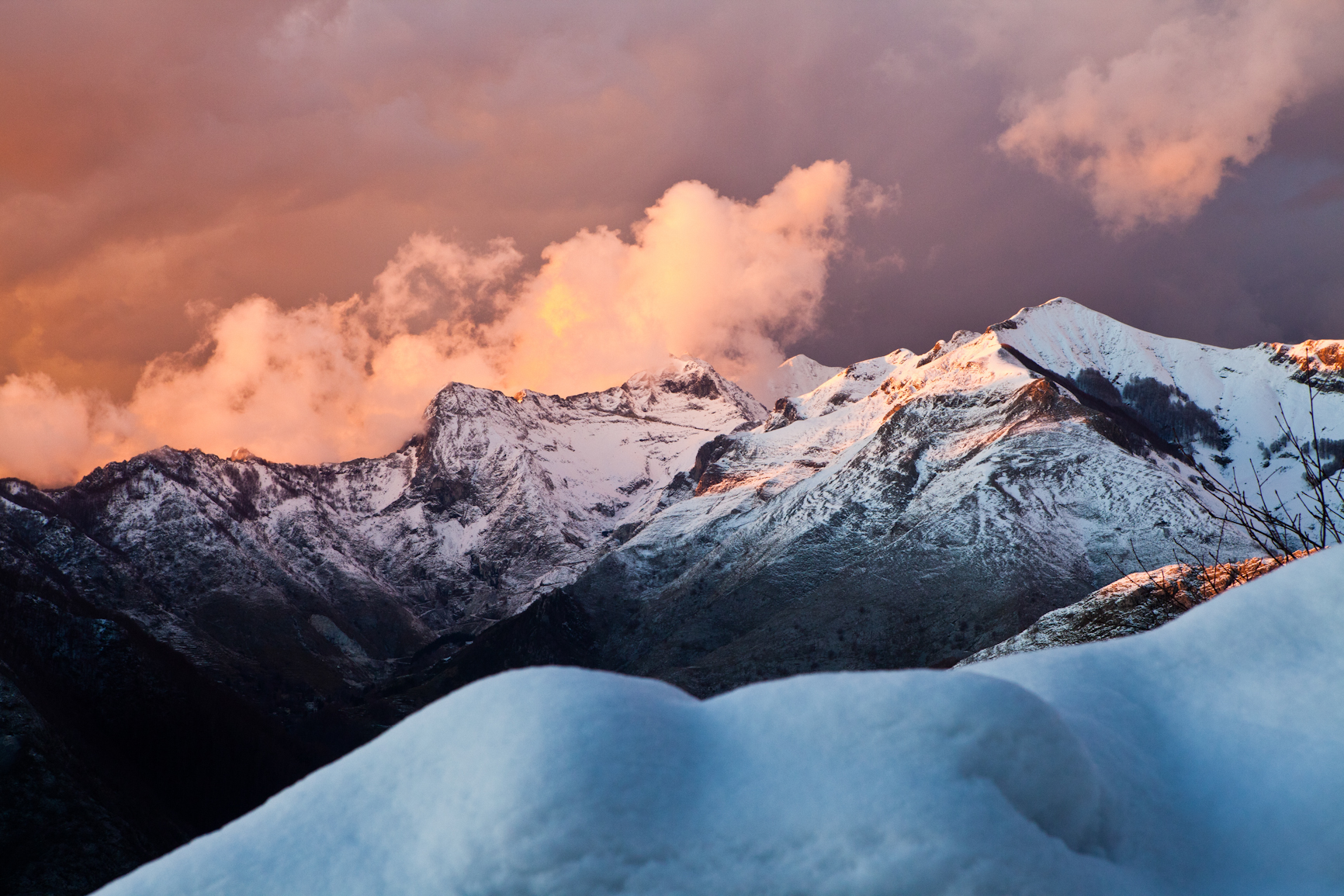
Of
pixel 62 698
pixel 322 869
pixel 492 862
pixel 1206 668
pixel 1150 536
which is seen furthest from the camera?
pixel 1150 536

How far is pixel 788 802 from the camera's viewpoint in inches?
325

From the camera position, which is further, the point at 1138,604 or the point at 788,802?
the point at 1138,604

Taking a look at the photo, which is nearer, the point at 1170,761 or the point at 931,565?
the point at 1170,761

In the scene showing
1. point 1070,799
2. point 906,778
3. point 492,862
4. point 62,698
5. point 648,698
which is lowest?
point 1070,799

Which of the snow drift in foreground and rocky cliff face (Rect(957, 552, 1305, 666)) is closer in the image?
the snow drift in foreground

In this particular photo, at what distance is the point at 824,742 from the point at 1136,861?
3138 millimetres

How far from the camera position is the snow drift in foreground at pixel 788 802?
8.01 m

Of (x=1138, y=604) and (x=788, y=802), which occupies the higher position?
(x=788, y=802)

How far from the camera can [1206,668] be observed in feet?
35.9

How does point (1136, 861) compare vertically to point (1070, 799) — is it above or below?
below

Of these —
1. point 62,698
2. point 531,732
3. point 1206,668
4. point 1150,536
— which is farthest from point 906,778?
point 1150,536

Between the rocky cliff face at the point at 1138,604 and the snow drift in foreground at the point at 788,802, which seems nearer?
the snow drift in foreground at the point at 788,802

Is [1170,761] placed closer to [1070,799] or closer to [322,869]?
[1070,799]

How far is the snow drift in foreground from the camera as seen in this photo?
8.01 meters
